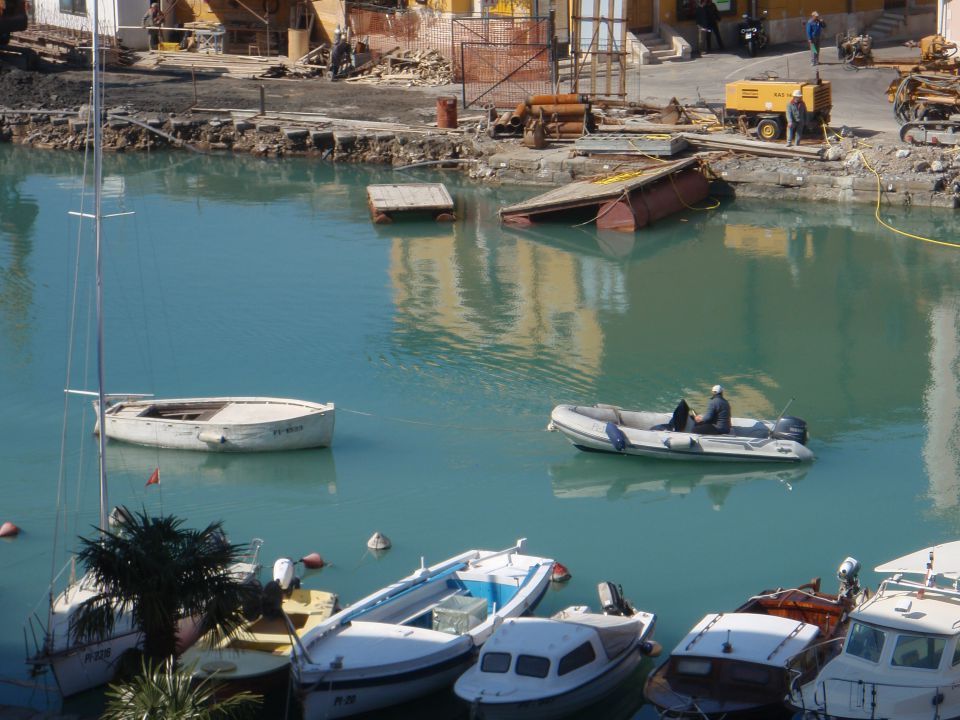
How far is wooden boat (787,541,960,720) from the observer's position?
37.3 feet

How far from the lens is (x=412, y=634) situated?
12719mm

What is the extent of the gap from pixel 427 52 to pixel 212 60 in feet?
27.6

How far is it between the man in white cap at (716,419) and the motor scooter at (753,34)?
29.4 m

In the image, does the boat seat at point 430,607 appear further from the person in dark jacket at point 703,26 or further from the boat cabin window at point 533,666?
the person in dark jacket at point 703,26

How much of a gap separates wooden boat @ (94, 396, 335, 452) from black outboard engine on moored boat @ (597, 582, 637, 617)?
19.6ft

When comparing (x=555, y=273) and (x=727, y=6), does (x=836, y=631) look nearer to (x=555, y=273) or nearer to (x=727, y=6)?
(x=555, y=273)

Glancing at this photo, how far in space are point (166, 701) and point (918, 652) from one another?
6.44m

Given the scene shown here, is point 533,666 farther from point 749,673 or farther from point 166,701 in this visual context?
point 166,701

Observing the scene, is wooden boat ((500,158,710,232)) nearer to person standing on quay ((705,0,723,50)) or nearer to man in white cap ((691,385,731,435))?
man in white cap ((691,385,731,435))

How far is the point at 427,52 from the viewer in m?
46.7

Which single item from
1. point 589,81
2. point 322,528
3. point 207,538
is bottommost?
point 322,528

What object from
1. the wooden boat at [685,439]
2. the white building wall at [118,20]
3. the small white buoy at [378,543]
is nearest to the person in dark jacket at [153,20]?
the white building wall at [118,20]

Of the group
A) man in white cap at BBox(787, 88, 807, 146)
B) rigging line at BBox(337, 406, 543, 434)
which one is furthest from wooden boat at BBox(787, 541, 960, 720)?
man in white cap at BBox(787, 88, 807, 146)

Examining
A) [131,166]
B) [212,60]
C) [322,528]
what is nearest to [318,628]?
[322,528]
